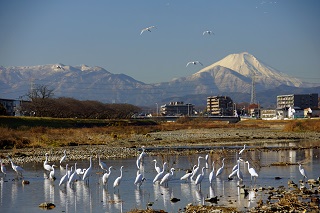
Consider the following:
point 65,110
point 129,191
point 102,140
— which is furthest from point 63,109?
point 129,191

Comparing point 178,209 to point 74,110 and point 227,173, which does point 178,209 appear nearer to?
point 227,173

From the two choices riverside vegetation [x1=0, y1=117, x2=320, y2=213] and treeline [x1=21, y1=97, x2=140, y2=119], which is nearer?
riverside vegetation [x1=0, y1=117, x2=320, y2=213]

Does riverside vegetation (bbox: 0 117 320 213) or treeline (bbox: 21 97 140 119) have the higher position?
treeline (bbox: 21 97 140 119)

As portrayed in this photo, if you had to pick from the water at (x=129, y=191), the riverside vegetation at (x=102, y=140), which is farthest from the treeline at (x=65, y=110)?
the water at (x=129, y=191)

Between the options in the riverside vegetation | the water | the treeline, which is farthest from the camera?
the treeline

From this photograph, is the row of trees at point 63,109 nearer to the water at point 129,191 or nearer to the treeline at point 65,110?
the treeline at point 65,110

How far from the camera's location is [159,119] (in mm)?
133750

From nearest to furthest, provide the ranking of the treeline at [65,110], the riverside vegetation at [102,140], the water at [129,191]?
the riverside vegetation at [102,140] < the water at [129,191] < the treeline at [65,110]

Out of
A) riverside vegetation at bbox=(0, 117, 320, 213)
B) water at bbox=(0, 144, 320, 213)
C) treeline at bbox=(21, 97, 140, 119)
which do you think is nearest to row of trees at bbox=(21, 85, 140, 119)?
treeline at bbox=(21, 97, 140, 119)

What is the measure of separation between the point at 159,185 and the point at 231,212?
7.51 meters

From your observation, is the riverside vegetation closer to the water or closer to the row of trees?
the water

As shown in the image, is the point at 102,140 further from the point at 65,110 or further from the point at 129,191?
the point at 65,110

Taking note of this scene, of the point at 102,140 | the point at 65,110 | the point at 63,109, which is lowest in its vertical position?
the point at 102,140

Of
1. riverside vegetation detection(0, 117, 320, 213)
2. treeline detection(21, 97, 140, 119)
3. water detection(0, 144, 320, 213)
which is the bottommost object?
water detection(0, 144, 320, 213)
